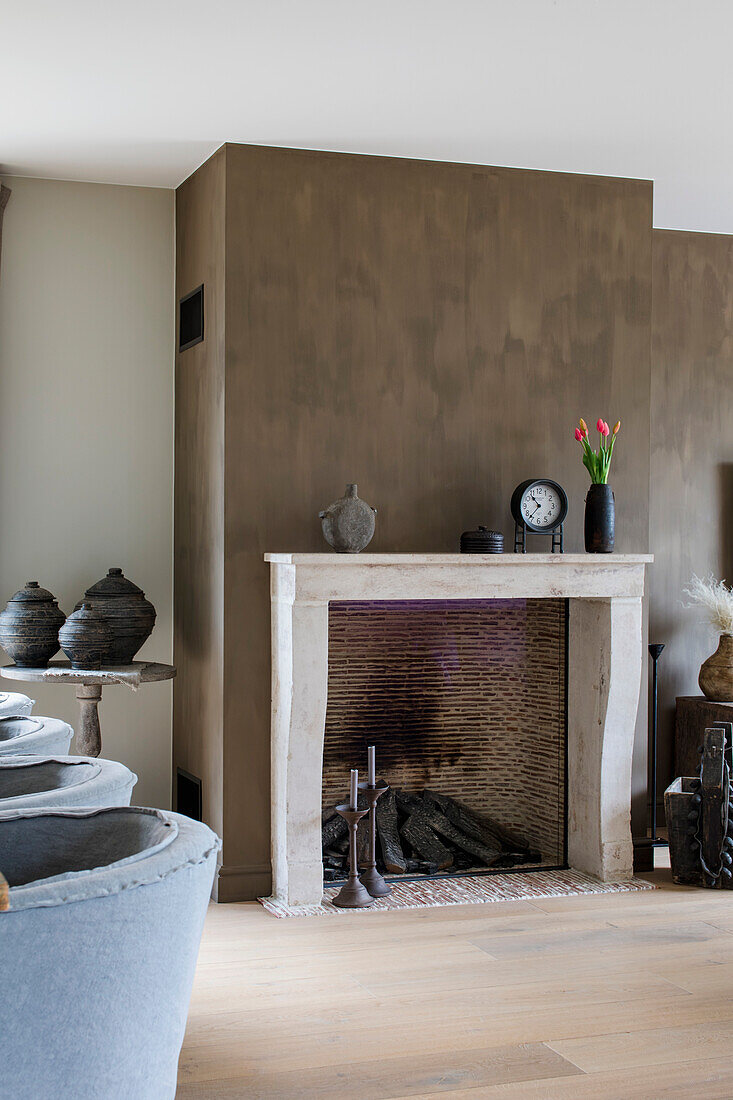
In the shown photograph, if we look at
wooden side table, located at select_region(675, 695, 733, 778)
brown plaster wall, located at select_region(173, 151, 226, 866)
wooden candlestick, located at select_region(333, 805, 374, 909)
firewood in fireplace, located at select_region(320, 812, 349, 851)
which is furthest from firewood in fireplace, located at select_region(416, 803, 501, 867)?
wooden side table, located at select_region(675, 695, 733, 778)

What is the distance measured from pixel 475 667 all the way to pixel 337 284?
1.66 metres

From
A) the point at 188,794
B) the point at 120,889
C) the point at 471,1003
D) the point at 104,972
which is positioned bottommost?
the point at 471,1003

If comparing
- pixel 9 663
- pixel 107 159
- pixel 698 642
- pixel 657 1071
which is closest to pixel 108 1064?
pixel 657 1071

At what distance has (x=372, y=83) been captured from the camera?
3.66 metres

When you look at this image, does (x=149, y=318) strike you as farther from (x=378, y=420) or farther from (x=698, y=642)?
(x=698, y=642)

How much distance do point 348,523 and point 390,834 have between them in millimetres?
1349

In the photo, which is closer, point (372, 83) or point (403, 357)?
point (372, 83)

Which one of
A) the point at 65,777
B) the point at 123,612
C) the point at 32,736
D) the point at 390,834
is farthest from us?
the point at 390,834

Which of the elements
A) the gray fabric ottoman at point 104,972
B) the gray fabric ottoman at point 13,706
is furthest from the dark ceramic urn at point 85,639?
the gray fabric ottoman at point 104,972

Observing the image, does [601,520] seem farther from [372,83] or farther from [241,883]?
[241,883]

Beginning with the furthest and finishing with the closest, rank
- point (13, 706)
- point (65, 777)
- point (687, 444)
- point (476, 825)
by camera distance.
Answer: point (687, 444), point (476, 825), point (13, 706), point (65, 777)

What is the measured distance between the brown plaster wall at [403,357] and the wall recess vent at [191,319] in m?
0.31

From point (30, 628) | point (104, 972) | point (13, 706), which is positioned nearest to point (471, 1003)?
point (13, 706)

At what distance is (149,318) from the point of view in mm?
4855
